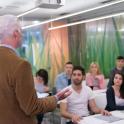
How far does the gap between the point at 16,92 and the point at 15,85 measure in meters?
0.04

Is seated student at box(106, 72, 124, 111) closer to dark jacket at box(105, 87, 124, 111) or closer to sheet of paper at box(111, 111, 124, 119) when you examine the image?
dark jacket at box(105, 87, 124, 111)

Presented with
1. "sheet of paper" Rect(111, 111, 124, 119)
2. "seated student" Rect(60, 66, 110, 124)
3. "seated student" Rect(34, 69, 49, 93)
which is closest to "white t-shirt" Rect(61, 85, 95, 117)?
"seated student" Rect(60, 66, 110, 124)

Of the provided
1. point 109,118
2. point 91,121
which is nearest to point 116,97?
point 109,118

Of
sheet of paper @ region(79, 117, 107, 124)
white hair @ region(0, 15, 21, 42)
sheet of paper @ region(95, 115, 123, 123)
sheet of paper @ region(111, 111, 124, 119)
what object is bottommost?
sheet of paper @ region(111, 111, 124, 119)

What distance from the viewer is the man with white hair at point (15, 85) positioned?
1.52 meters

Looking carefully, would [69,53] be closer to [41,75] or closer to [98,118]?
[41,75]

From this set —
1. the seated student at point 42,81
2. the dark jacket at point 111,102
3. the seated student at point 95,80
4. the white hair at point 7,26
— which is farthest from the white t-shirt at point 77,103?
the seated student at point 95,80

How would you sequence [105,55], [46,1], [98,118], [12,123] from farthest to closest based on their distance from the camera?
1. [105,55]
2. [46,1]
3. [98,118]
4. [12,123]

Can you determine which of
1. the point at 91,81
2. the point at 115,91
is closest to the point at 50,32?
the point at 91,81

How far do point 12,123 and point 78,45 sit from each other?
784 centimetres

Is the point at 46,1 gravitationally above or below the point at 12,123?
above

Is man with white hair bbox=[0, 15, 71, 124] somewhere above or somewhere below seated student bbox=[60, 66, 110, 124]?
above

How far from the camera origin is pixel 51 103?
166 centimetres

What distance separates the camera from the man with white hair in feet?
5.00
